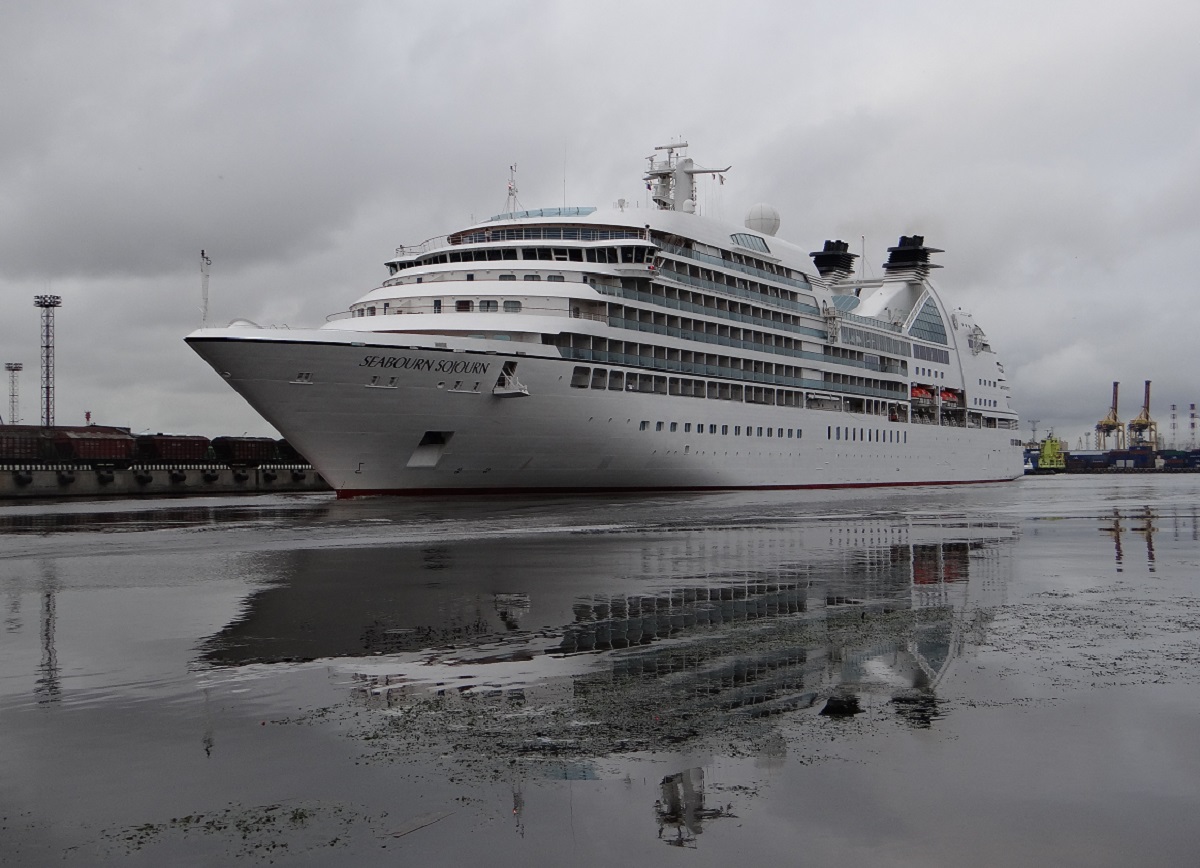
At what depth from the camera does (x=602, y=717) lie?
312 inches

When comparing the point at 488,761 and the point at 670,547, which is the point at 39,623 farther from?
the point at 670,547

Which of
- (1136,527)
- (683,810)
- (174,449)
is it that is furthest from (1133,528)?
(174,449)

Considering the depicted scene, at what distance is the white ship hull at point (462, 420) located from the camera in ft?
139

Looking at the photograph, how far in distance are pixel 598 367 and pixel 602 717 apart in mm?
43793

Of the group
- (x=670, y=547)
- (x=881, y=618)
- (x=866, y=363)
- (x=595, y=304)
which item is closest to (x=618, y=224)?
(x=595, y=304)

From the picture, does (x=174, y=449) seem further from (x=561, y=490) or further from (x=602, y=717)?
(x=602, y=717)

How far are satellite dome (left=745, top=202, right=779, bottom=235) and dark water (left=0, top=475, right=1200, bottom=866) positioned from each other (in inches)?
2428

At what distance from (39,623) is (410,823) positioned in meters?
9.40

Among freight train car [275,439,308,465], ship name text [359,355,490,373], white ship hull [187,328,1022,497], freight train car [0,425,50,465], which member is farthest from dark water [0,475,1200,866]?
freight train car [275,439,308,465]

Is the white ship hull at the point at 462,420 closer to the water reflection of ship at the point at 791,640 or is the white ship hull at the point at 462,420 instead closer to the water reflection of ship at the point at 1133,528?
the water reflection of ship at the point at 1133,528

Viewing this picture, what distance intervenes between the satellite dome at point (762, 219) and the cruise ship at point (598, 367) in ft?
0.55

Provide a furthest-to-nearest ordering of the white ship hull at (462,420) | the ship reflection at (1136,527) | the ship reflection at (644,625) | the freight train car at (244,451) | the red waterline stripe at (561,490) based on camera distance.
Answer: the freight train car at (244,451) < the red waterline stripe at (561,490) < the white ship hull at (462,420) < the ship reflection at (1136,527) < the ship reflection at (644,625)

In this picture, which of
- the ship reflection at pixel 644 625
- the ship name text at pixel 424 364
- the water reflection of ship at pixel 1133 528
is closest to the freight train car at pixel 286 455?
the ship name text at pixel 424 364

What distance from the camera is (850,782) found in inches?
250
